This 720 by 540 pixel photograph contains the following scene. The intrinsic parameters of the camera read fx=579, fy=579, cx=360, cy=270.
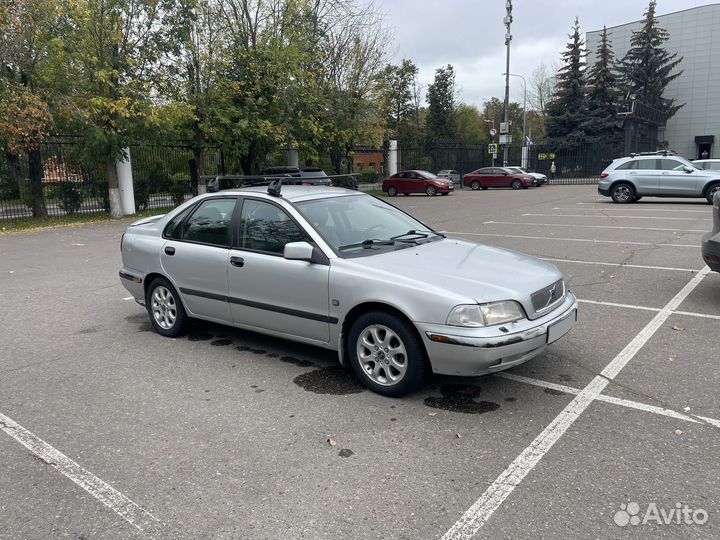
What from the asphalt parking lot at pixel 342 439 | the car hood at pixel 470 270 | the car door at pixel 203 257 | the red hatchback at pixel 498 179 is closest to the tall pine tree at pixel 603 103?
the red hatchback at pixel 498 179

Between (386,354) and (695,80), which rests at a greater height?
(695,80)

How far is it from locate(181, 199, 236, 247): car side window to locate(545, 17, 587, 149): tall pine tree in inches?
1771

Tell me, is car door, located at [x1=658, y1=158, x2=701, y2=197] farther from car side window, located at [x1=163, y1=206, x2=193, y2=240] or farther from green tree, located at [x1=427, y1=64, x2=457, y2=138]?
green tree, located at [x1=427, y1=64, x2=457, y2=138]

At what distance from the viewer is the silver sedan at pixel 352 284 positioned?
3.95 m

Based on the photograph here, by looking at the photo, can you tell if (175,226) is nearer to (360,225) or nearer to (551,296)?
(360,225)

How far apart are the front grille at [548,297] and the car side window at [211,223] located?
8.93 feet

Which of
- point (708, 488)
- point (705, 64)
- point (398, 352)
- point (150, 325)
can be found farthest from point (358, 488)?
point (705, 64)

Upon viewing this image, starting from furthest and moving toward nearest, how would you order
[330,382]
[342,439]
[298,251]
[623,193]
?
[623,193]
[330,382]
[298,251]
[342,439]

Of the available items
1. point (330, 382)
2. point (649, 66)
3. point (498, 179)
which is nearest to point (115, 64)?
point (330, 382)

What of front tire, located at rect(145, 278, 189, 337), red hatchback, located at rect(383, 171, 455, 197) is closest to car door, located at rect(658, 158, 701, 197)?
red hatchback, located at rect(383, 171, 455, 197)

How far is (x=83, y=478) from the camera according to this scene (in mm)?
3275

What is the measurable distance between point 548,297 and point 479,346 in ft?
2.85

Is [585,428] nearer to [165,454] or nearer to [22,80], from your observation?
[165,454]

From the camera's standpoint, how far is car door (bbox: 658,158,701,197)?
18.9m
